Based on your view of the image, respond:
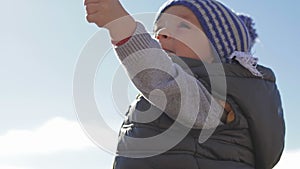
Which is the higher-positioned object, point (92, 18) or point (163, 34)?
point (92, 18)

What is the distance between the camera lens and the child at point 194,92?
101cm

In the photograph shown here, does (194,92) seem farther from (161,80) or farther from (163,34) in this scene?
(163,34)

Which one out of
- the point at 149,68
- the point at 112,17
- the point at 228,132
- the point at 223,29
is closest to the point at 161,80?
the point at 149,68

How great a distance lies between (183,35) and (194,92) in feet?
0.88

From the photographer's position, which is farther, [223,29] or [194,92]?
[223,29]

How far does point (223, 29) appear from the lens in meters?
1.37

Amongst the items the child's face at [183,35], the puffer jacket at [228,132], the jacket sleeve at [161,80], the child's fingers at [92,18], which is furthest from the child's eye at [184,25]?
the child's fingers at [92,18]

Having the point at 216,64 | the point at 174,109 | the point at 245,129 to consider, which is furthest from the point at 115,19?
the point at 245,129

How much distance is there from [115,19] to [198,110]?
0.91 feet

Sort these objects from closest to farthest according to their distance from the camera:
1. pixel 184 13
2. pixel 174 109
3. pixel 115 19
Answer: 1. pixel 115 19
2. pixel 174 109
3. pixel 184 13

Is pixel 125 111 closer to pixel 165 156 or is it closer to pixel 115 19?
pixel 165 156

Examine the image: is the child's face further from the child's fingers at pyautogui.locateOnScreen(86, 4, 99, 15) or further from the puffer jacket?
the child's fingers at pyautogui.locateOnScreen(86, 4, 99, 15)

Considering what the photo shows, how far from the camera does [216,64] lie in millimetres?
1219

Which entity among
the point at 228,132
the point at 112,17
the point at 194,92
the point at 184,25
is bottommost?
the point at 228,132
